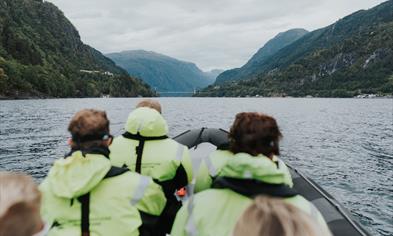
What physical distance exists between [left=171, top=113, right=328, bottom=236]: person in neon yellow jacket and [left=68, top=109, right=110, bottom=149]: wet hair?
1.20 meters

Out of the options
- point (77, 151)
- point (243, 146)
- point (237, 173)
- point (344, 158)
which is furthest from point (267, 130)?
point (344, 158)

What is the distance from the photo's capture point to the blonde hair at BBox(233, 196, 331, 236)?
2027mm

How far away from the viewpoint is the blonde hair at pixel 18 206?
239 centimetres

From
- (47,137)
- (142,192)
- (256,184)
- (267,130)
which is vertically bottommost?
(47,137)

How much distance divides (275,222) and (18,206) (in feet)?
4.93

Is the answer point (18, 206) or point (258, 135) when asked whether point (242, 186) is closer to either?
point (258, 135)

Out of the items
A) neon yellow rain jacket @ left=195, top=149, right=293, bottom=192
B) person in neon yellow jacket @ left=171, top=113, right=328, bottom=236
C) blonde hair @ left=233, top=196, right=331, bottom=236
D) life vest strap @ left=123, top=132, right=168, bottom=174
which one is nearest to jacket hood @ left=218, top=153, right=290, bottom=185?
person in neon yellow jacket @ left=171, top=113, right=328, bottom=236

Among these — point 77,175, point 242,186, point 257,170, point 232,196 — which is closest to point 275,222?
point 257,170

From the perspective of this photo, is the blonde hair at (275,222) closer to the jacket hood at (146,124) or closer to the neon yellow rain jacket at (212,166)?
the neon yellow rain jacket at (212,166)

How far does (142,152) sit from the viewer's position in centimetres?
582

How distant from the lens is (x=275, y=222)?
205 centimetres

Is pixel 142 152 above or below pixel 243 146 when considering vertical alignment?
below

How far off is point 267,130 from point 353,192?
519 inches

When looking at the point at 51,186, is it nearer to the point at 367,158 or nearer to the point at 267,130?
the point at 267,130
